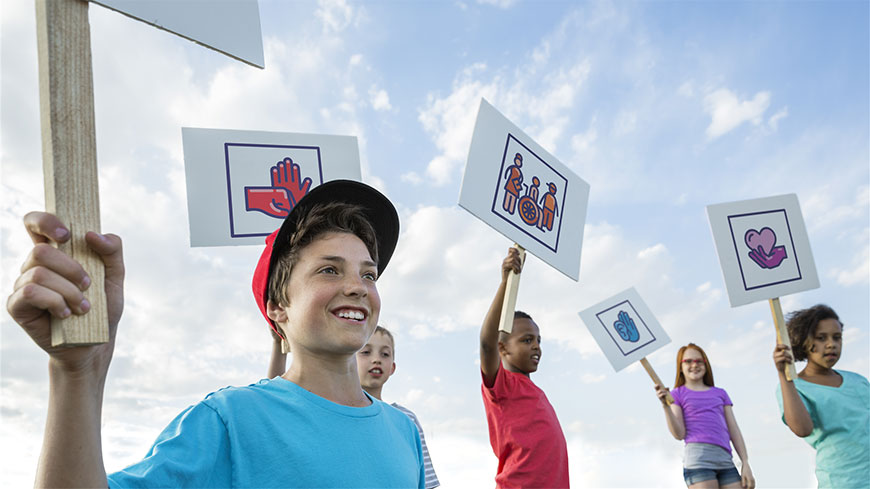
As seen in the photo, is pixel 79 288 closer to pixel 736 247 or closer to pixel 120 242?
pixel 120 242

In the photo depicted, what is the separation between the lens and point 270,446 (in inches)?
59.6

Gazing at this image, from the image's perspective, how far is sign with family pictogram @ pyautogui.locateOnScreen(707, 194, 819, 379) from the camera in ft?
17.0

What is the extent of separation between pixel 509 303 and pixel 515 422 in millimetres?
796

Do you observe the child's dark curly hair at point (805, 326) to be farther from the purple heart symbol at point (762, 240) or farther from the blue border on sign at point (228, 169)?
the blue border on sign at point (228, 169)

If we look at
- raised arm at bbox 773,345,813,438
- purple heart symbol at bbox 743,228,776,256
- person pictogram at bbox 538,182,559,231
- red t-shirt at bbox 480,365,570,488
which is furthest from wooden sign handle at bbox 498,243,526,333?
purple heart symbol at bbox 743,228,776,256

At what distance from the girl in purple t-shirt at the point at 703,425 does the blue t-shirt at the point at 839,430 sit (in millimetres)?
1108

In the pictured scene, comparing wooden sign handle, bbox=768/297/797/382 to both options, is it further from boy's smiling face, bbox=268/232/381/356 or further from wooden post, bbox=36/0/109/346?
wooden post, bbox=36/0/109/346

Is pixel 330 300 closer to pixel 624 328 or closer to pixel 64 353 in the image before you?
pixel 64 353

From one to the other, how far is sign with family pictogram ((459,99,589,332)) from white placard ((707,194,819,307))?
4.67 ft

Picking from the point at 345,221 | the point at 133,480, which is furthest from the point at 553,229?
the point at 133,480

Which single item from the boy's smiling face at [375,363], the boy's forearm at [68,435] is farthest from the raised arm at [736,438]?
the boy's forearm at [68,435]

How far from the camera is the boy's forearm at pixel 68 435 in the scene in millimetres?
1106

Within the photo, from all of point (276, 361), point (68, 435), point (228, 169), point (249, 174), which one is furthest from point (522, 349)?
point (68, 435)

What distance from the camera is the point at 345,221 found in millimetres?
1979
